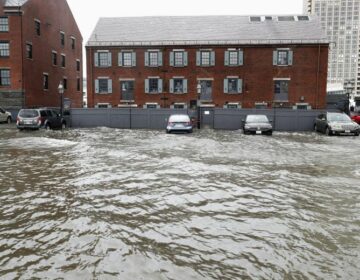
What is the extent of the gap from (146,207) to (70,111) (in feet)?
91.5

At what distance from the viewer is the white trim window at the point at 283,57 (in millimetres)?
38125

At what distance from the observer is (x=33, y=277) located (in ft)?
14.4

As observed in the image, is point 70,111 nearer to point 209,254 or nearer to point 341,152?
point 341,152

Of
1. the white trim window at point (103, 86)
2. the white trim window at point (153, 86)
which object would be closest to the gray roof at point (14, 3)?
the white trim window at point (103, 86)

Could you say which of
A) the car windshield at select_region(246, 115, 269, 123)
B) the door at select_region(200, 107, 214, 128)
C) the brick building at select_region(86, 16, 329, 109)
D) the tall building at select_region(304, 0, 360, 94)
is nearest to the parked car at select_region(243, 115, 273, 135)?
the car windshield at select_region(246, 115, 269, 123)

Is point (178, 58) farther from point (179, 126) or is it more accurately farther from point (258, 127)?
point (258, 127)

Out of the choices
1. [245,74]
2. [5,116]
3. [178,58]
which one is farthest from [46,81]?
[245,74]

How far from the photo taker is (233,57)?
1528 inches

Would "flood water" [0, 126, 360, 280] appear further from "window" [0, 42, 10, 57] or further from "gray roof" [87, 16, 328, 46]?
"window" [0, 42, 10, 57]

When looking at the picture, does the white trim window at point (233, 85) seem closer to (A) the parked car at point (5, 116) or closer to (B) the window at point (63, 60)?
(B) the window at point (63, 60)

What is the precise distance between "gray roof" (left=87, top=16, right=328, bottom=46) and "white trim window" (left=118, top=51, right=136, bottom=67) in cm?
98

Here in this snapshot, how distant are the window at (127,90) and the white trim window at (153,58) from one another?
2998 mm

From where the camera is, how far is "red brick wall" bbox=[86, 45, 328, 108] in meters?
37.9

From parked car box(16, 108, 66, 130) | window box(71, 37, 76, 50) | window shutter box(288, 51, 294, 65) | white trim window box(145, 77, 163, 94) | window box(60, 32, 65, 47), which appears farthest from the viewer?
window box(71, 37, 76, 50)
